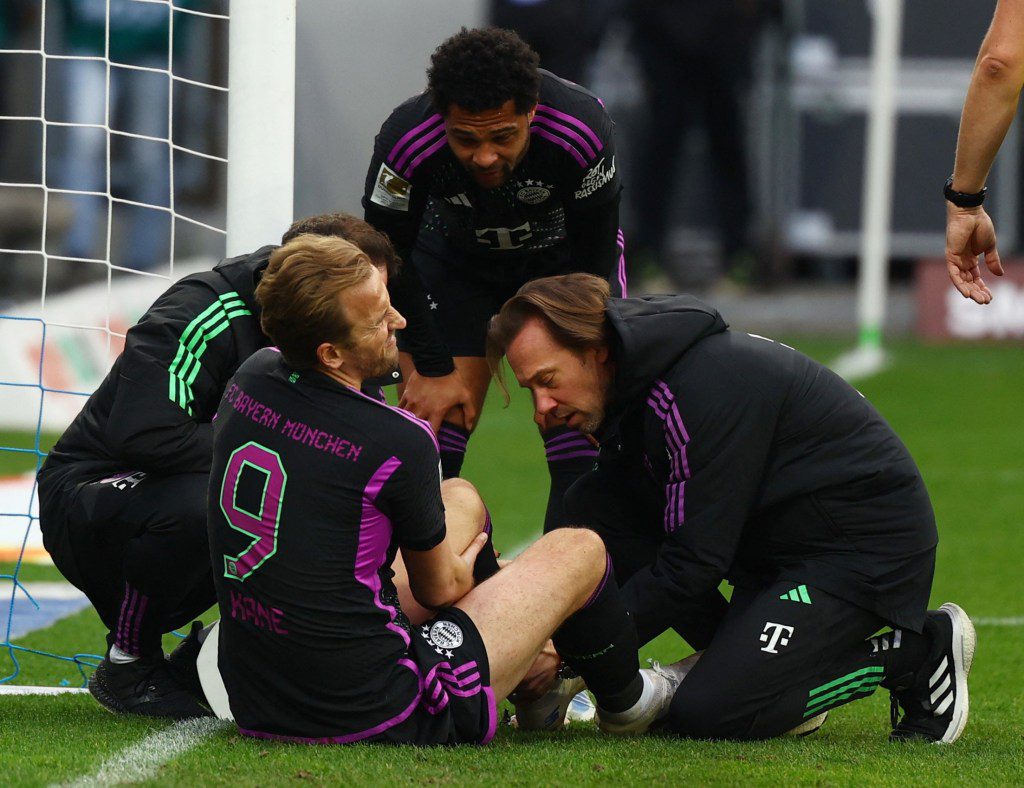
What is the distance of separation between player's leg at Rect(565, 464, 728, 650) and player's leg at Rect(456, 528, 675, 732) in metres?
0.45

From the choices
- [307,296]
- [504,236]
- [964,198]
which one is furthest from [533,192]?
[307,296]

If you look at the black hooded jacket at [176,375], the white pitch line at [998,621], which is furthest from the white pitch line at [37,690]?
the white pitch line at [998,621]

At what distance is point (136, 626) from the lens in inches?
161

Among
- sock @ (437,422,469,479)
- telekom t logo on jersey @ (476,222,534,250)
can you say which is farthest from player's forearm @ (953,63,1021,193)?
sock @ (437,422,469,479)

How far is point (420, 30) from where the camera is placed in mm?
14656

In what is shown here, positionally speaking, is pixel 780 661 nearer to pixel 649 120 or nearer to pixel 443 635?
pixel 443 635

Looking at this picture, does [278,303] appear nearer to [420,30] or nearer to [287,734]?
[287,734]

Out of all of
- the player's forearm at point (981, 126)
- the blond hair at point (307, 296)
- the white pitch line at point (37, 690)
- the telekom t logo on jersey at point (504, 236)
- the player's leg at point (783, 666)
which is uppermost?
the player's forearm at point (981, 126)

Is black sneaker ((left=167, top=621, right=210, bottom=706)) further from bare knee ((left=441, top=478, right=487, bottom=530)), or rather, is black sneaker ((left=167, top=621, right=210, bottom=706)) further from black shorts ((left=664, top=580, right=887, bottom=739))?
black shorts ((left=664, top=580, right=887, bottom=739))

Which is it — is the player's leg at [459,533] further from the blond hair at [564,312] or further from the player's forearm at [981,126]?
the player's forearm at [981,126]

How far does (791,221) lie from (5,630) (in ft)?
39.1

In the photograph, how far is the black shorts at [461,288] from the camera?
16.7ft

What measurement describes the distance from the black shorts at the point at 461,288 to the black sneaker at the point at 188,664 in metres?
1.43

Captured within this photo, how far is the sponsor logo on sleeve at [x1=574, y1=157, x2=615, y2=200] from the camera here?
14.7ft
